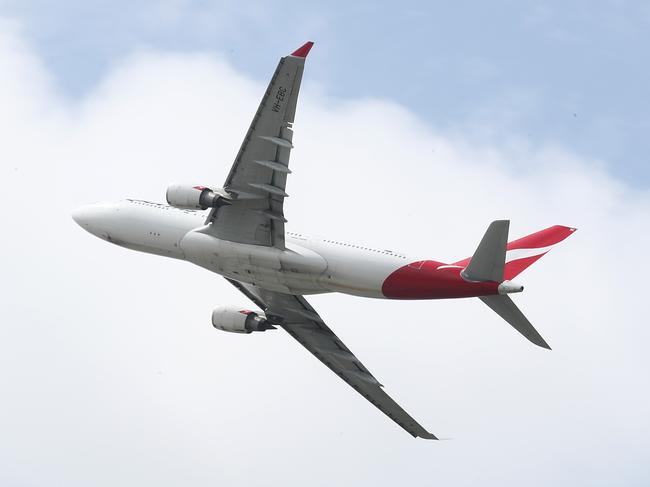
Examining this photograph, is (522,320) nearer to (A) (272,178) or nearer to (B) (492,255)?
(B) (492,255)

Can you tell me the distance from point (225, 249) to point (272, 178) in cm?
533

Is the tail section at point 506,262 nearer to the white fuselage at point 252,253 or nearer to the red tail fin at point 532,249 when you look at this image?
the red tail fin at point 532,249

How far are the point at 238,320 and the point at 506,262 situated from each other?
1555 cm

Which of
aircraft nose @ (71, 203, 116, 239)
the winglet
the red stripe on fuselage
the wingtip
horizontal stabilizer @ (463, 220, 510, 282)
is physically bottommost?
the wingtip

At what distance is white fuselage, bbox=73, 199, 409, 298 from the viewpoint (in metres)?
62.2

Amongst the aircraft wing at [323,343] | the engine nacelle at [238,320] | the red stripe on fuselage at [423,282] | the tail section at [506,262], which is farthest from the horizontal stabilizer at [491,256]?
the engine nacelle at [238,320]

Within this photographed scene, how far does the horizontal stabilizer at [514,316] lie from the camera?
58.9 m

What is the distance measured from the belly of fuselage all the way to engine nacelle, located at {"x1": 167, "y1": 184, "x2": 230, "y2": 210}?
2782 millimetres

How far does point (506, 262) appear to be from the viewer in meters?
62.7

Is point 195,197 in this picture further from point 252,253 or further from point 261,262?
point 261,262

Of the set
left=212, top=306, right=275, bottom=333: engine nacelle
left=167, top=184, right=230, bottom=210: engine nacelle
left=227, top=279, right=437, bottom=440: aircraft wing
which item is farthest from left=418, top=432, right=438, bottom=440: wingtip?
left=167, top=184, right=230, bottom=210: engine nacelle

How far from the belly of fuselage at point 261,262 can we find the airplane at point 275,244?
0.16ft

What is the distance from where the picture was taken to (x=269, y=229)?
2469 inches

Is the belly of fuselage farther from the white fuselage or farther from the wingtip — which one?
the wingtip
